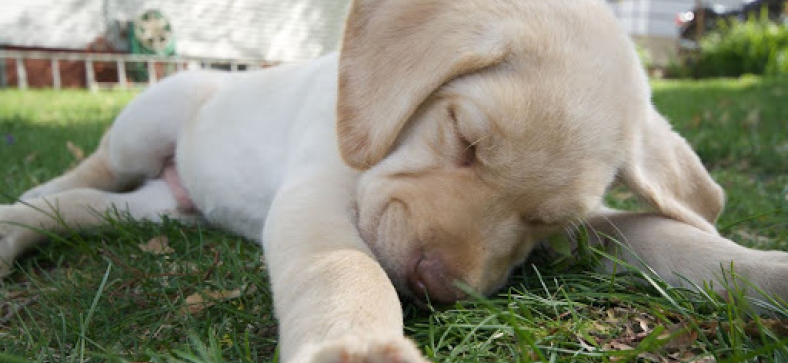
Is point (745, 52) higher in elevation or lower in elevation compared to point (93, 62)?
higher

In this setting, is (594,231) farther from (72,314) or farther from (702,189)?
(72,314)

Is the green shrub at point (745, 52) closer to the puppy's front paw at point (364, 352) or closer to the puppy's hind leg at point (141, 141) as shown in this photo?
the puppy's hind leg at point (141, 141)

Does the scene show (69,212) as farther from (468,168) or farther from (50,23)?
(50,23)

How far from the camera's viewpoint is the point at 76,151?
192 inches

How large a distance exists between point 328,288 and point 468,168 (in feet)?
2.05

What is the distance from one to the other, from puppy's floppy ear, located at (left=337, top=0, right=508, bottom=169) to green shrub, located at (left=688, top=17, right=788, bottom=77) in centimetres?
1547

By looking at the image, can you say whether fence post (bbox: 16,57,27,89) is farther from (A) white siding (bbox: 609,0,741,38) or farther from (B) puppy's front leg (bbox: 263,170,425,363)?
(A) white siding (bbox: 609,0,741,38)

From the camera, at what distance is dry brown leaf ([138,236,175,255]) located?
2.51 metres

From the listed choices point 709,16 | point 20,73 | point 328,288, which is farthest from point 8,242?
point 709,16

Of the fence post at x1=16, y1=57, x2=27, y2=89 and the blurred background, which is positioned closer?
the fence post at x1=16, y1=57, x2=27, y2=89

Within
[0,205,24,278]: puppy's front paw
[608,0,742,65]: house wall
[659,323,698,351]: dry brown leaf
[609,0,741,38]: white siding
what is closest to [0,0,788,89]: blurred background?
[608,0,742,65]: house wall

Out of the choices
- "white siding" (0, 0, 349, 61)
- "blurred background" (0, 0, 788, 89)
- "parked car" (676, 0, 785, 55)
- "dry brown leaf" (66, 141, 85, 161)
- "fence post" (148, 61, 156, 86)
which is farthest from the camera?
"parked car" (676, 0, 785, 55)

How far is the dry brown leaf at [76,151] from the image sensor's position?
4.73m

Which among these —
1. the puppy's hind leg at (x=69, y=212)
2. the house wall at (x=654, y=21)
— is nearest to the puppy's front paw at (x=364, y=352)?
the puppy's hind leg at (x=69, y=212)
